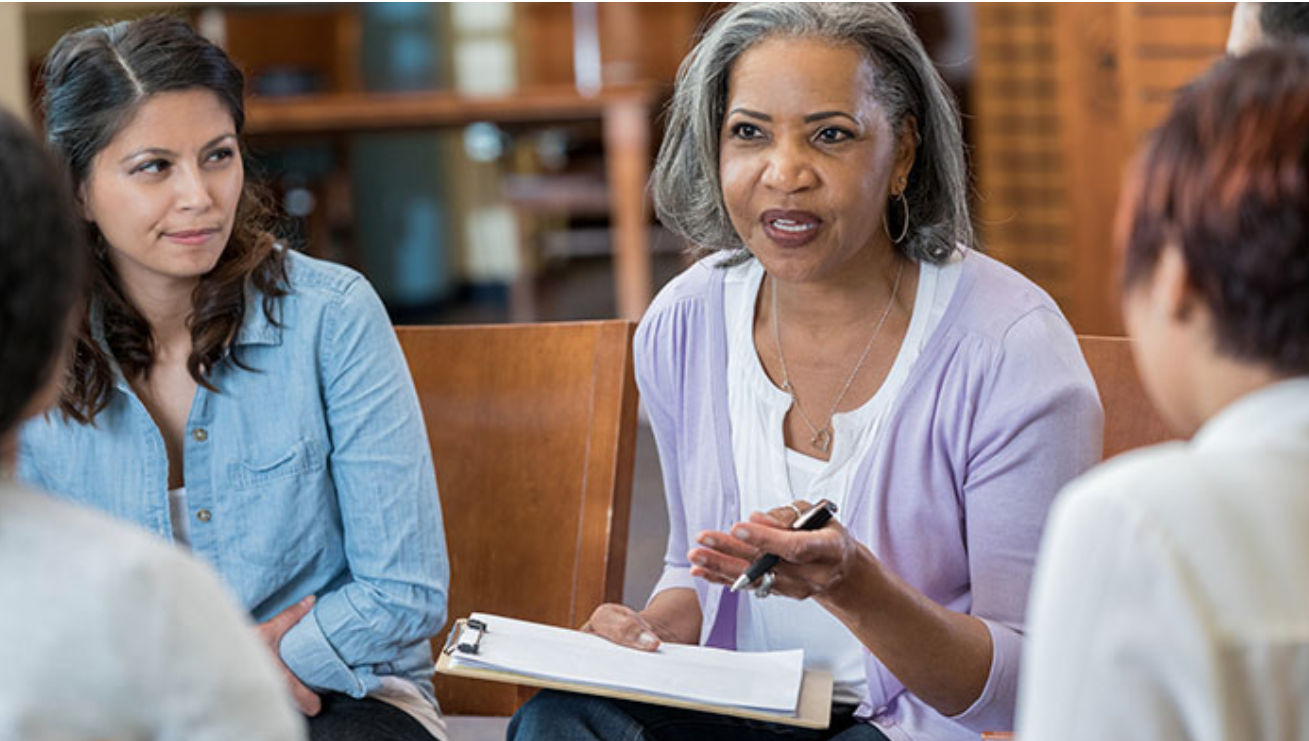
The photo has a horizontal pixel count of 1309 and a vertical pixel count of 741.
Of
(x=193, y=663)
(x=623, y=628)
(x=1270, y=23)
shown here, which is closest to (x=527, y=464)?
(x=623, y=628)

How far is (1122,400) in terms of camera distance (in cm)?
184

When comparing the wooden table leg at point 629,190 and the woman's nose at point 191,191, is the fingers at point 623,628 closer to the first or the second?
the woman's nose at point 191,191

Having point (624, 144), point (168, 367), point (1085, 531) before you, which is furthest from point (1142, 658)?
point (624, 144)

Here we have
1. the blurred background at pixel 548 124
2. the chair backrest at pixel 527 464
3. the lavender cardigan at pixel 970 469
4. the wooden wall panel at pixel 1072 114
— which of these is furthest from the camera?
the blurred background at pixel 548 124

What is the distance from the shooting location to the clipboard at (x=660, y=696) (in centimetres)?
150

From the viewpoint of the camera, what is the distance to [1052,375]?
162cm

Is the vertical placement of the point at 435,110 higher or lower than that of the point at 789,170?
lower

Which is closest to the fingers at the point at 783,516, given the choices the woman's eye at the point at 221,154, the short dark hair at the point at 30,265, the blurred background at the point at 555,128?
the short dark hair at the point at 30,265

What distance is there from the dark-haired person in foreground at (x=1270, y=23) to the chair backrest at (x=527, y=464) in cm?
78

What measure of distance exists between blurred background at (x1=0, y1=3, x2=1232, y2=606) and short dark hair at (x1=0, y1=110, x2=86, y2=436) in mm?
1953

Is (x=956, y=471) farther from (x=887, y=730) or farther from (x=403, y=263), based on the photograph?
(x=403, y=263)

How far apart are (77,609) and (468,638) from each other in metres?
0.71

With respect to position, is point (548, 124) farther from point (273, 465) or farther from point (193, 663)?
point (193, 663)

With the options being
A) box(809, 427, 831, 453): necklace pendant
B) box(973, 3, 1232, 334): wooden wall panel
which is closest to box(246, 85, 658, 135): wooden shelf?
box(973, 3, 1232, 334): wooden wall panel
